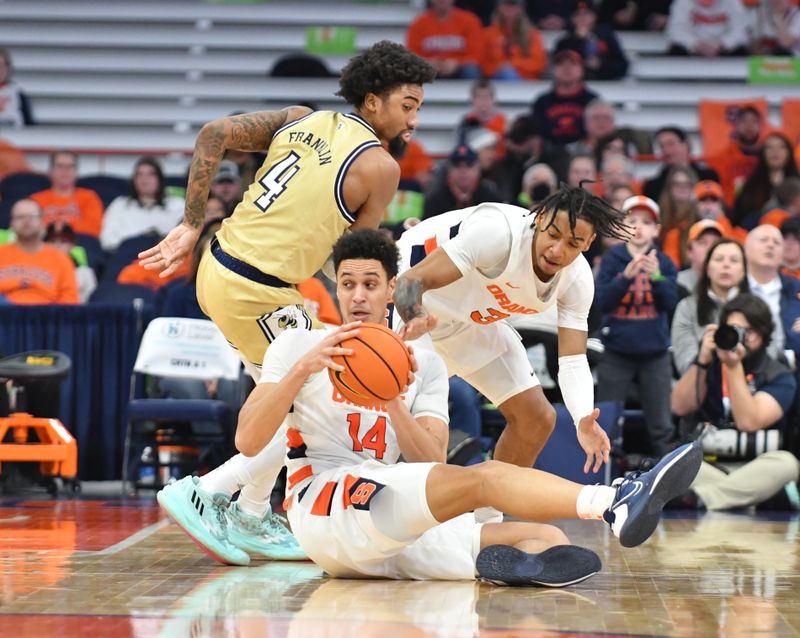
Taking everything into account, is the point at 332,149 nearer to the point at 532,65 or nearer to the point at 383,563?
the point at 383,563

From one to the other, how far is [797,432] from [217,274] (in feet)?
15.7

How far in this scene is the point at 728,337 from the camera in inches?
309

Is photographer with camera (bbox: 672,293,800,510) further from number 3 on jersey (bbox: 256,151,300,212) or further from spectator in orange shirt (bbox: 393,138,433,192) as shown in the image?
→ spectator in orange shirt (bbox: 393,138,433,192)

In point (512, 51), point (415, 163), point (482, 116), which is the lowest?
point (415, 163)

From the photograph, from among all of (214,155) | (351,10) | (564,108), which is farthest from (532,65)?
(214,155)

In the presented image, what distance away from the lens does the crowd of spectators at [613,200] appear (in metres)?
8.22

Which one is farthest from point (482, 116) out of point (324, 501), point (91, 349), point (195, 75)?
point (324, 501)

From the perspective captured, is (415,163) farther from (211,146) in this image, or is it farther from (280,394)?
(280,394)

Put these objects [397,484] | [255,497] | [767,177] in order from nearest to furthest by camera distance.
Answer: [397,484] → [255,497] → [767,177]

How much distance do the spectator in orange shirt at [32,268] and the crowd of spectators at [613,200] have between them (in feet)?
0.03

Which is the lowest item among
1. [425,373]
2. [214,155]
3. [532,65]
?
[425,373]

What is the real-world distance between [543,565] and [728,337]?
3.80 meters

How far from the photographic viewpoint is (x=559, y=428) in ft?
25.6

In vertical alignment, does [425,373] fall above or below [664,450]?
above
